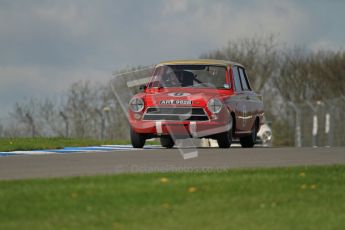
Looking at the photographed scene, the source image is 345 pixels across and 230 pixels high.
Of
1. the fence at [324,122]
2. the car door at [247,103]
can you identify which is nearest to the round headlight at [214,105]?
the car door at [247,103]

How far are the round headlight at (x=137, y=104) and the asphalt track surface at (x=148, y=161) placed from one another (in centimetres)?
142

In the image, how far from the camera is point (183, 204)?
9164 mm

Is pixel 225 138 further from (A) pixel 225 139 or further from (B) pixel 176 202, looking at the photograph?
(B) pixel 176 202

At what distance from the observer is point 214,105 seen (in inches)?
732

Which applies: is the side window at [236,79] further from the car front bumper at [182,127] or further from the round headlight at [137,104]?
the round headlight at [137,104]

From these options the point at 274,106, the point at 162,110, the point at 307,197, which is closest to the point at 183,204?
the point at 307,197

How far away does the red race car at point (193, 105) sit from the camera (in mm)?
18531

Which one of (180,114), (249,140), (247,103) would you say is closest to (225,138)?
(180,114)

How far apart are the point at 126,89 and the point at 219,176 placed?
43.1 ft

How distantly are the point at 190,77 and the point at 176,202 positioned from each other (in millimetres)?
10705

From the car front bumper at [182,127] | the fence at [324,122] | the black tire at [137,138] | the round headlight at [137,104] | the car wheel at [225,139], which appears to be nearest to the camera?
the car front bumper at [182,127]

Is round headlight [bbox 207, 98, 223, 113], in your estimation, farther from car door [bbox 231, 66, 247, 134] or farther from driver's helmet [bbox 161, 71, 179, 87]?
driver's helmet [bbox 161, 71, 179, 87]

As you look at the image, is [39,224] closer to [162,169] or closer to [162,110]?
[162,169]

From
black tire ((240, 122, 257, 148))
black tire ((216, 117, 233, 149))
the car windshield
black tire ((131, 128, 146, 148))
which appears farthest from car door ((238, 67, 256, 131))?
black tire ((131, 128, 146, 148))
